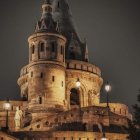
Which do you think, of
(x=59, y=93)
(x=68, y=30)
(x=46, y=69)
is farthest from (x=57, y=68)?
(x=68, y=30)

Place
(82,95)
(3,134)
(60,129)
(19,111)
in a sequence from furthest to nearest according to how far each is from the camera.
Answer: (82,95), (19,111), (60,129), (3,134)

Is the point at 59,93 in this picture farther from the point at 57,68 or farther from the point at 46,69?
the point at 46,69

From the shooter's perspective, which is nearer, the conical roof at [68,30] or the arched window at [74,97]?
the arched window at [74,97]

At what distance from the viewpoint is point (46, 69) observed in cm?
8312

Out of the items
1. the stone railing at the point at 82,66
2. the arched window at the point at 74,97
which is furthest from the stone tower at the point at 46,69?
the arched window at the point at 74,97

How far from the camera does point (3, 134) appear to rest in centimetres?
6888

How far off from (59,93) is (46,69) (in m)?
3.15

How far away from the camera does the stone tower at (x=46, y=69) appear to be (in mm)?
82125

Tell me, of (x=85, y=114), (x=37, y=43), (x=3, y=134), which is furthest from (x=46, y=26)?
(x=3, y=134)

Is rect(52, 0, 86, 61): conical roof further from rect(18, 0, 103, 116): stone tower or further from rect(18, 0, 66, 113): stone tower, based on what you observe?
rect(18, 0, 66, 113): stone tower

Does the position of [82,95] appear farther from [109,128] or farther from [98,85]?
[109,128]

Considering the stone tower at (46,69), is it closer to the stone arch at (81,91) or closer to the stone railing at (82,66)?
the stone railing at (82,66)

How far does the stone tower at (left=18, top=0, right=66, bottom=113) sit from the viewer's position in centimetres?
8212

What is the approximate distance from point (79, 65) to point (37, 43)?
9.23 metres
